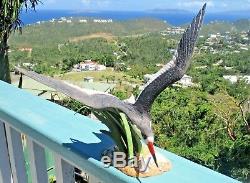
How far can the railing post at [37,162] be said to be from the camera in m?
0.85

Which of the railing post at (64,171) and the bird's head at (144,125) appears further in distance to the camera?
the railing post at (64,171)

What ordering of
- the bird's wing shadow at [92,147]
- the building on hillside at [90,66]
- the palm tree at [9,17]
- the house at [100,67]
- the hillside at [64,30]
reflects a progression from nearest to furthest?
the bird's wing shadow at [92,147], the palm tree at [9,17], the building on hillside at [90,66], the house at [100,67], the hillside at [64,30]

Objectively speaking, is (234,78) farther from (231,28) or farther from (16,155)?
(16,155)

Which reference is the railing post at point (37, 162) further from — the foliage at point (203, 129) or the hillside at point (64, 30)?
the hillside at point (64, 30)

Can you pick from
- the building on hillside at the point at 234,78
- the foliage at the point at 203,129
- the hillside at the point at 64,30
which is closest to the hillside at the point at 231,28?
the foliage at the point at 203,129

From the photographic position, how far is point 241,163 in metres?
5.11

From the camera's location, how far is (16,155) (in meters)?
0.94

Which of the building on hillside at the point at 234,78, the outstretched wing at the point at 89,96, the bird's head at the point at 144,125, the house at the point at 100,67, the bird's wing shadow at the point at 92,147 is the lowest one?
the house at the point at 100,67

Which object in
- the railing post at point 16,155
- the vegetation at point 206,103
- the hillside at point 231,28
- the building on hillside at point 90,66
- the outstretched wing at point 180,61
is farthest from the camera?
the building on hillside at point 90,66

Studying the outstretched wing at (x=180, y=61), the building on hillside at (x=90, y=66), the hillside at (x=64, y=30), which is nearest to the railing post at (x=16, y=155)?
the outstretched wing at (x=180, y=61)

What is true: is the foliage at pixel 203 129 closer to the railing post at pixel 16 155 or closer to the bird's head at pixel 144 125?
the railing post at pixel 16 155

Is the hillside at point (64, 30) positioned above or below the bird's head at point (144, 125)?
below

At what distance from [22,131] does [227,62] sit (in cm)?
973

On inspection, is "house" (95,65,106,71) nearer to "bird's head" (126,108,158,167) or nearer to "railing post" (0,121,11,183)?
"railing post" (0,121,11,183)
